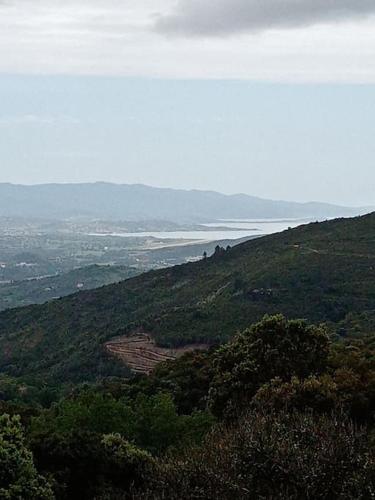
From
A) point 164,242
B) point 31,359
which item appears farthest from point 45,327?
point 164,242

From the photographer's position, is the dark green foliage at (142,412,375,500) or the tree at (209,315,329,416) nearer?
the dark green foliage at (142,412,375,500)

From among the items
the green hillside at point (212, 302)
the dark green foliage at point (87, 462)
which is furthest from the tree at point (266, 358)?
the green hillside at point (212, 302)

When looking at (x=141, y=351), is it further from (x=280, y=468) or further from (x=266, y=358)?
(x=280, y=468)

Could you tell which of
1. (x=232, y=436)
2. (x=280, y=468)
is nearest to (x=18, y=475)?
(x=232, y=436)

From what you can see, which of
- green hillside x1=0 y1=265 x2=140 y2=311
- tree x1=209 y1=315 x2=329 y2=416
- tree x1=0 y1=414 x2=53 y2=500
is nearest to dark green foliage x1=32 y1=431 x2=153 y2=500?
tree x1=0 y1=414 x2=53 y2=500

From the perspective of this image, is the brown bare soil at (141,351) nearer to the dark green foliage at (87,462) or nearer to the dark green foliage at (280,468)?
the dark green foliage at (87,462)

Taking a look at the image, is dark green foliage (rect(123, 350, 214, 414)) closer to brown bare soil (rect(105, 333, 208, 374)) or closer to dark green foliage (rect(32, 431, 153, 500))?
dark green foliage (rect(32, 431, 153, 500))

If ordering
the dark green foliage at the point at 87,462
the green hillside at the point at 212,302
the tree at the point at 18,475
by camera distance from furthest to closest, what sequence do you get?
the green hillside at the point at 212,302 → the dark green foliage at the point at 87,462 → the tree at the point at 18,475
